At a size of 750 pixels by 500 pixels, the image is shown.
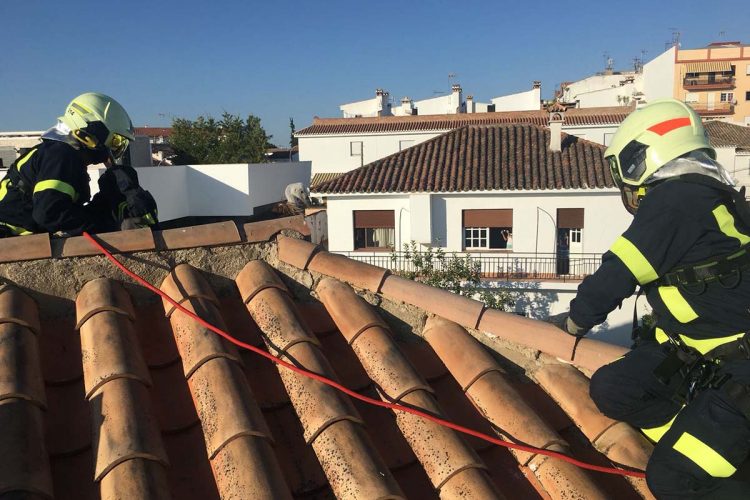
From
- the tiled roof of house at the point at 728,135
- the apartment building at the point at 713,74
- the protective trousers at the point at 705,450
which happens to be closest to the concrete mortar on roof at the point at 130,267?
the protective trousers at the point at 705,450

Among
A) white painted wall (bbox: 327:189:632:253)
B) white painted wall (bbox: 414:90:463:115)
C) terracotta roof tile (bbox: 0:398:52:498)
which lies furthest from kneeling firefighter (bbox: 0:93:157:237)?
white painted wall (bbox: 414:90:463:115)

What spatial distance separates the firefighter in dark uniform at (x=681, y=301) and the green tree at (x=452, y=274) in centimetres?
1292

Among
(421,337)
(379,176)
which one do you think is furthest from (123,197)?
(379,176)

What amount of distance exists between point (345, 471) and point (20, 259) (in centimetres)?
185

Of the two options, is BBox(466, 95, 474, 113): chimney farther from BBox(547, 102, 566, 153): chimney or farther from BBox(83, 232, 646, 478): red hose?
BBox(83, 232, 646, 478): red hose

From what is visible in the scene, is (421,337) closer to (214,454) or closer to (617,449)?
(617,449)

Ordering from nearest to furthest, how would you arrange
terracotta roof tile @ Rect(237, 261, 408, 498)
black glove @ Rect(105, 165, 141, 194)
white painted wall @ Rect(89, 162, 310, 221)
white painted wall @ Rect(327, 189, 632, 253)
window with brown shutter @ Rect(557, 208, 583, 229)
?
terracotta roof tile @ Rect(237, 261, 408, 498)
black glove @ Rect(105, 165, 141, 194)
white painted wall @ Rect(327, 189, 632, 253)
window with brown shutter @ Rect(557, 208, 583, 229)
white painted wall @ Rect(89, 162, 310, 221)

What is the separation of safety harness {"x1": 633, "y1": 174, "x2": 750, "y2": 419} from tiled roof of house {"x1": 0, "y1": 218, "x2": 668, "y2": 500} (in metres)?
0.30

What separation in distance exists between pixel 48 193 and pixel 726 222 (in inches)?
123

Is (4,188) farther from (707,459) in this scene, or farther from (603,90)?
(603,90)

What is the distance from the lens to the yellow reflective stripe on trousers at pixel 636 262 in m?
2.02

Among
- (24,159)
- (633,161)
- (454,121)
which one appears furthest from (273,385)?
(454,121)

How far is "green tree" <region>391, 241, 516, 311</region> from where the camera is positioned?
15.8 meters

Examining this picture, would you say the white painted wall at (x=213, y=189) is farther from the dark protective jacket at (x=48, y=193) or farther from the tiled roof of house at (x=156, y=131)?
the tiled roof of house at (x=156, y=131)
